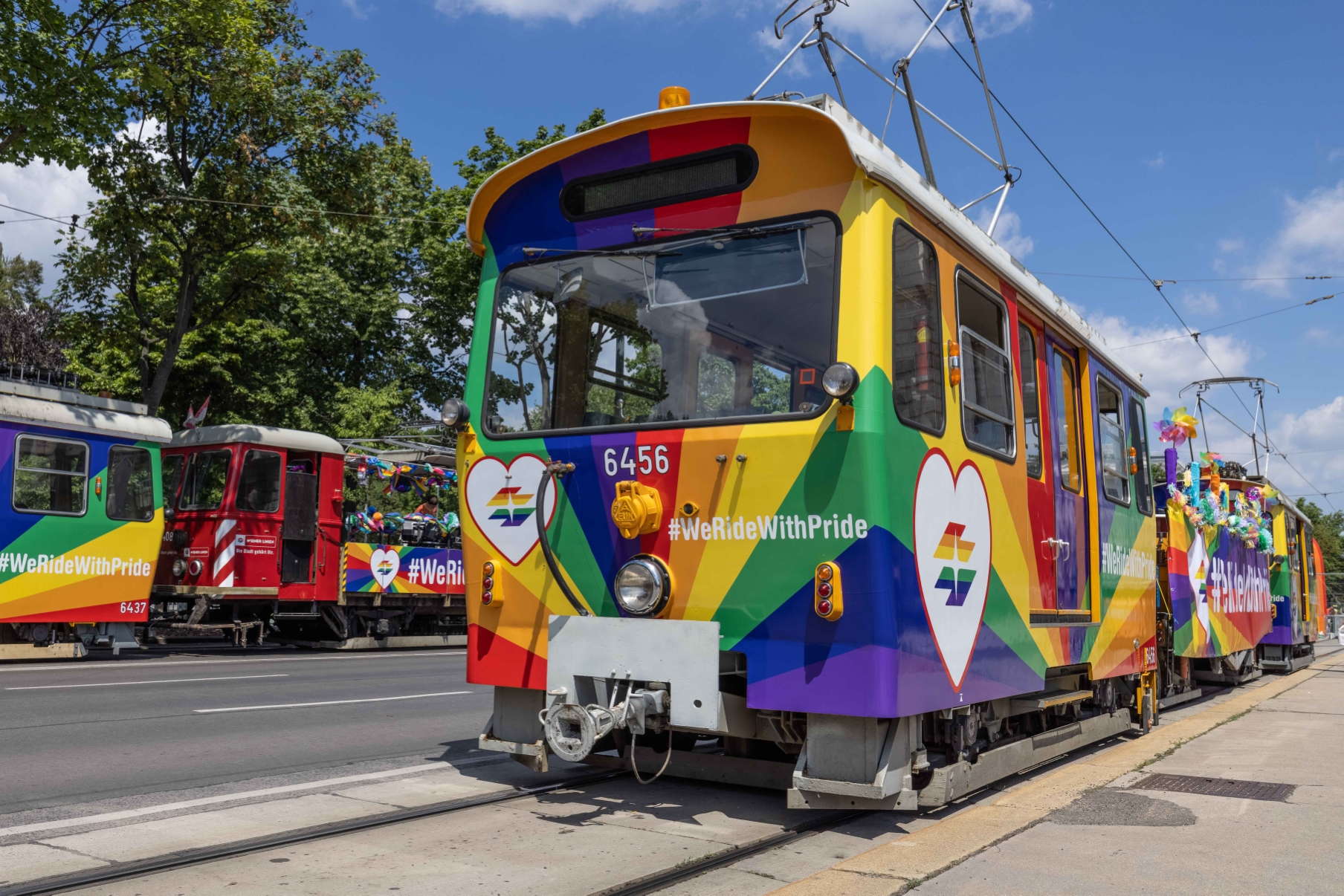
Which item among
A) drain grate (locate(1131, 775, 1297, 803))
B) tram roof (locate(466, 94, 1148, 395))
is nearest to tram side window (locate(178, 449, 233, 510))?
tram roof (locate(466, 94, 1148, 395))

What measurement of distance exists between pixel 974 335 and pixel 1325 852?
304 centimetres

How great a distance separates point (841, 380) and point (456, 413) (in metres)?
2.34

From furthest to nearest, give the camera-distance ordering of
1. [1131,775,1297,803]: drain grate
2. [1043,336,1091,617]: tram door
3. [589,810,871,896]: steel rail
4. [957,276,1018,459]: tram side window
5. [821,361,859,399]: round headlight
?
[1043,336,1091,617]: tram door < [1131,775,1297,803]: drain grate < [957,276,1018,459]: tram side window < [821,361,859,399]: round headlight < [589,810,871,896]: steel rail

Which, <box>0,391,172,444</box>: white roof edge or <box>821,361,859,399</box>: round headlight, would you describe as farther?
<box>0,391,172,444</box>: white roof edge

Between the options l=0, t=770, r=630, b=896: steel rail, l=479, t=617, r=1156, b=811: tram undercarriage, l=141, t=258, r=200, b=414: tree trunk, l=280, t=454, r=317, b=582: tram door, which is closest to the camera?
l=0, t=770, r=630, b=896: steel rail

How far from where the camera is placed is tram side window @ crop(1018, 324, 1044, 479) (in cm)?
696

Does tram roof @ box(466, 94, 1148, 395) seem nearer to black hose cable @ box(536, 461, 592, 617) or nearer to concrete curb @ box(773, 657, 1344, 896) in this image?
black hose cable @ box(536, 461, 592, 617)

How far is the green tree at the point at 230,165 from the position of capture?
17797mm

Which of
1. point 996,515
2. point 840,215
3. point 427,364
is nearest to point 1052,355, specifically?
point 996,515

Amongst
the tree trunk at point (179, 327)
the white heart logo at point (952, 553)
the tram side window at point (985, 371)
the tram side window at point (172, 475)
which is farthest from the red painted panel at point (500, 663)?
the tree trunk at point (179, 327)

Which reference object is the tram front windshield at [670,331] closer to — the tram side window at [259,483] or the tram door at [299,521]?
the tram side window at [259,483]

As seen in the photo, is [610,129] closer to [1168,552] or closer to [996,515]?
[996,515]

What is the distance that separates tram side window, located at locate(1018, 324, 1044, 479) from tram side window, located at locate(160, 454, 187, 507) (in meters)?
14.5

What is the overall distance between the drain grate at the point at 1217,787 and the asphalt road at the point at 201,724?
15.0 feet
